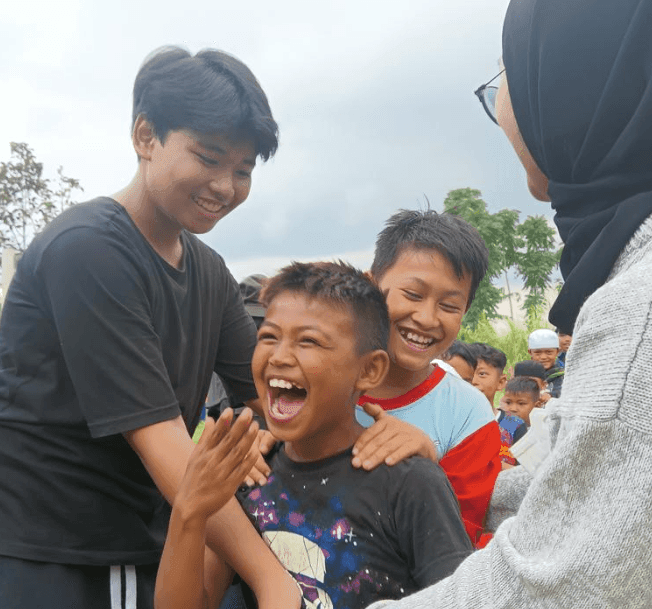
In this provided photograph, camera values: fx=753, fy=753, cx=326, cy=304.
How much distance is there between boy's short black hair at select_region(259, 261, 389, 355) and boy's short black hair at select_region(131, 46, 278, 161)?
433 millimetres

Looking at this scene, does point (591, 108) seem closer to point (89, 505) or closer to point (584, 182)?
point (584, 182)

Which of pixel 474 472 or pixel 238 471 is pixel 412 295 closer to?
pixel 474 472

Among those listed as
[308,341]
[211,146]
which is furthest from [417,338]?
[211,146]

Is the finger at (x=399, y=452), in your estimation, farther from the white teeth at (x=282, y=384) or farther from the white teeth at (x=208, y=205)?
the white teeth at (x=208, y=205)

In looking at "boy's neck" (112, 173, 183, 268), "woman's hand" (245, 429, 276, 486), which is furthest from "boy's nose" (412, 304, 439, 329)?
"boy's neck" (112, 173, 183, 268)

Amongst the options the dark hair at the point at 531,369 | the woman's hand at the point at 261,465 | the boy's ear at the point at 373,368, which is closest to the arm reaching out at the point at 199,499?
the woman's hand at the point at 261,465

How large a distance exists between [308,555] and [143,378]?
60 centimetres

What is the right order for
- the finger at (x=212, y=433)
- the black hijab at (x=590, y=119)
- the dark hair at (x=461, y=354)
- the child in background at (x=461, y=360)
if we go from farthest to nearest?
the dark hair at (x=461, y=354), the child in background at (x=461, y=360), the finger at (x=212, y=433), the black hijab at (x=590, y=119)

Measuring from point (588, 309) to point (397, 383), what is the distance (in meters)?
1.53

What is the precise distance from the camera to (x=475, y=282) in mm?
2742

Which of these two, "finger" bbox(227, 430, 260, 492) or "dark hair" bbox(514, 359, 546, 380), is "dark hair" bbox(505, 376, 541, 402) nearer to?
"dark hair" bbox(514, 359, 546, 380)

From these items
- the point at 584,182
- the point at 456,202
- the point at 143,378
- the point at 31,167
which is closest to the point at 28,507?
the point at 143,378

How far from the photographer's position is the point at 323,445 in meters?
2.00

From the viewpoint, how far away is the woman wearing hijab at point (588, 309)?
0.87 m
